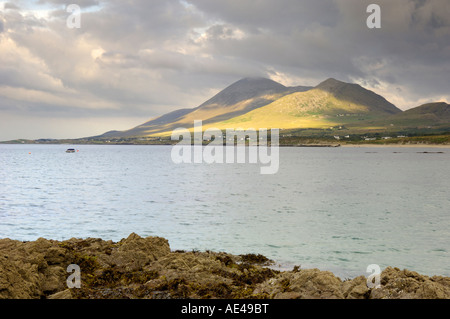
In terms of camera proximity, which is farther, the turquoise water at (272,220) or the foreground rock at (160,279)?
the turquoise water at (272,220)

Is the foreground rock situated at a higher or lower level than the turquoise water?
higher

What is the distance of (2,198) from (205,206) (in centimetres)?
2568

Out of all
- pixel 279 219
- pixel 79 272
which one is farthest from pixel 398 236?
pixel 79 272

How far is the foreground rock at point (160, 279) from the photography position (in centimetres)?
1129

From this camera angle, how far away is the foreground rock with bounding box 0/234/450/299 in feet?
37.0

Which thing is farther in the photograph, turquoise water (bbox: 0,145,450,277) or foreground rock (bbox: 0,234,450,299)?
turquoise water (bbox: 0,145,450,277)

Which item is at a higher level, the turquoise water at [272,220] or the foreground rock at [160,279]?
the foreground rock at [160,279]

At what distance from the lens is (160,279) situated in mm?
13273

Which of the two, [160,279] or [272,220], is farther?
[272,220]

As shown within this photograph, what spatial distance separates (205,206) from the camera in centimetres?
4097

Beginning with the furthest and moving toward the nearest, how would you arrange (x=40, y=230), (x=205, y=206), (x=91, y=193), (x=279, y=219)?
(x=91, y=193), (x=205, y=206), (x=279, y=219), (x=40, y=230)

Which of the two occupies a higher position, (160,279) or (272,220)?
(160,279)
